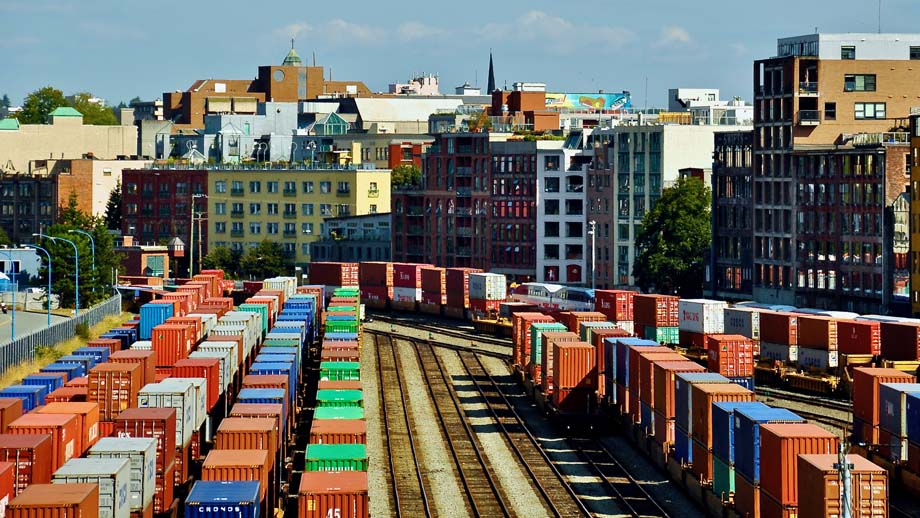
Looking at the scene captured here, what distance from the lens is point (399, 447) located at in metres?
79.1

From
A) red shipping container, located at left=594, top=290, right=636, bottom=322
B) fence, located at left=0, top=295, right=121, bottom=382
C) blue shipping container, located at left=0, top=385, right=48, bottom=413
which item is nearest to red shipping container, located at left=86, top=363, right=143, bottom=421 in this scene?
blue shipping container, located at left=0, top=385, right=48, bottom=413

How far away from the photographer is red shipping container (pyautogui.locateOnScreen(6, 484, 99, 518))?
44.0 metres

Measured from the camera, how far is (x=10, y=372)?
9081 centimetres

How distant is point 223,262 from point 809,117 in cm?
8312

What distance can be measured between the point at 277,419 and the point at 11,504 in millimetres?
18709

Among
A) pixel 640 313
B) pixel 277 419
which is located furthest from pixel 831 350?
pixel 277 419

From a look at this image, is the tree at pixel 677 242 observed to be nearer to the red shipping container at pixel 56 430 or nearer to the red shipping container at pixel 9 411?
the red shipping container at pixel 9 411

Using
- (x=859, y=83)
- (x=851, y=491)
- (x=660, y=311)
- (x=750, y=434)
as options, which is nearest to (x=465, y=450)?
(x=750, y=434)

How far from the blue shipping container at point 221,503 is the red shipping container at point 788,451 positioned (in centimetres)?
1658

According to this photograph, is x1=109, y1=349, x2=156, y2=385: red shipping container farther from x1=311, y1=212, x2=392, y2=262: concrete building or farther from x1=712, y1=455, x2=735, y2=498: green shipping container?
x1=311, y1=212, x2=392, y2=262: concrete building

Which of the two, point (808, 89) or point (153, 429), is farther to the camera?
point (808, 89)

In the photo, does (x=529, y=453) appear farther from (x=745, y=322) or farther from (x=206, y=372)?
(x=745, y=322)

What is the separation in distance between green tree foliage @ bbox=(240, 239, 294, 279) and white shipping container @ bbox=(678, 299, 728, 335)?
9204 cm

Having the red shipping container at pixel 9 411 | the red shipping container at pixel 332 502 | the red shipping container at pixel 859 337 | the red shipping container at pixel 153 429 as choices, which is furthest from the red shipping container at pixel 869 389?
the red shipping container at pixel 9 411
